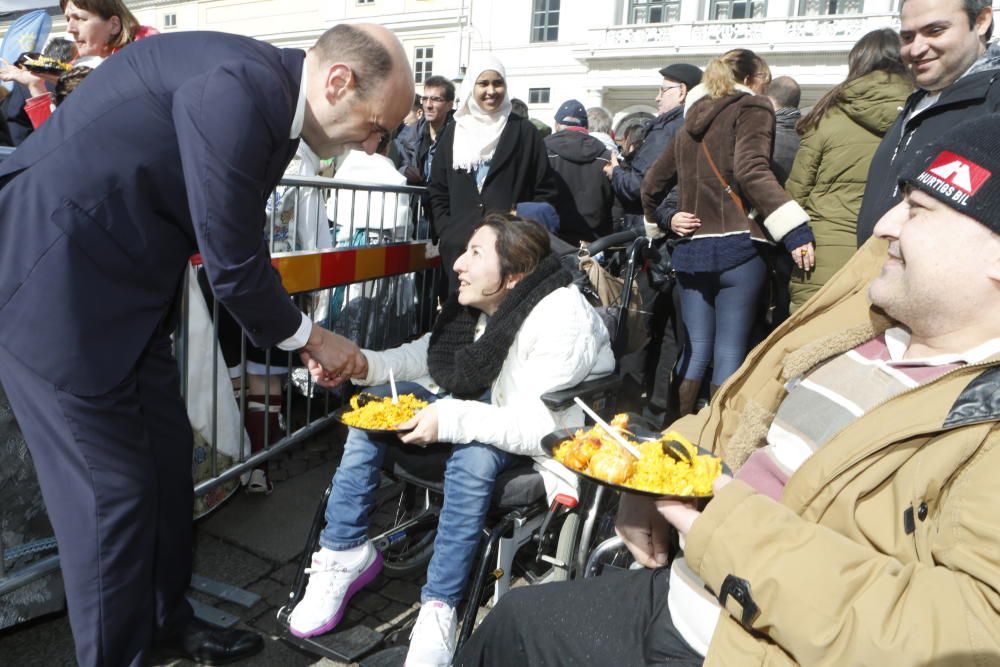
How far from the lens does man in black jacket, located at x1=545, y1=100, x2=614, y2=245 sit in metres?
5.33

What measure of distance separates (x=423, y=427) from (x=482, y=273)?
703mm

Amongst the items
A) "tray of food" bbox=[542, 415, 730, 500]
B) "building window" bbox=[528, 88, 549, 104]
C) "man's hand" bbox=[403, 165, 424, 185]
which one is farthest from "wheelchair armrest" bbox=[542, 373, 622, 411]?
"building window" bbox=[528, 88, 549, 104]

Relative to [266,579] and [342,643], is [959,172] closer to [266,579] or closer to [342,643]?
[342,643]

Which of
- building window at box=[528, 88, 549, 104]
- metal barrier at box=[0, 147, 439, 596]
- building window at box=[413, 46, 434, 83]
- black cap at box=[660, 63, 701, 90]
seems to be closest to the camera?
metal barrier at box=[0, 147, 439, 596]

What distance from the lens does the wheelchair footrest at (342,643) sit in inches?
101

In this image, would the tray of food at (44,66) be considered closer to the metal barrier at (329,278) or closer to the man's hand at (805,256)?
the metal barrier at (329,278)

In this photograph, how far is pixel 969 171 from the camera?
1.50 meters

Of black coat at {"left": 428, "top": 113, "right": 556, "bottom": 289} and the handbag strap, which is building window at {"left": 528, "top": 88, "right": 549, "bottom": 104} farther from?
the handbag strap

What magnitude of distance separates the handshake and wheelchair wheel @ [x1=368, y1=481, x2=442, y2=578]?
666 millimetres

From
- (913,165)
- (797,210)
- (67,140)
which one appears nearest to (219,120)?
(67,140)

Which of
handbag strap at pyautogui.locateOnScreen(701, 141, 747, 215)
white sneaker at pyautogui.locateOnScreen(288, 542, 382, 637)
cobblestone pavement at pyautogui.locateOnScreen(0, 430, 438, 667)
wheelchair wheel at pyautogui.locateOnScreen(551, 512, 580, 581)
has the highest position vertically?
handbag strap at pyautogui.locateOnScreen(701, 141, 747, 215)

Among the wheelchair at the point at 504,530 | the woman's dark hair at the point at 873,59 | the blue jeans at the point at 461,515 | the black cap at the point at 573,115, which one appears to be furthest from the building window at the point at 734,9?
the blue jeans at the point at 461,515

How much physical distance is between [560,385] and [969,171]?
1478mm

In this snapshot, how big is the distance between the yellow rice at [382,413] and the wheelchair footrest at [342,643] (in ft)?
2.54
